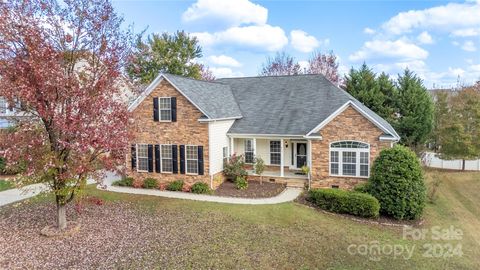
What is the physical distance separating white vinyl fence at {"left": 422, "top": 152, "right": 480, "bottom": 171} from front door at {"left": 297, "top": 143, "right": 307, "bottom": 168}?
12034mm

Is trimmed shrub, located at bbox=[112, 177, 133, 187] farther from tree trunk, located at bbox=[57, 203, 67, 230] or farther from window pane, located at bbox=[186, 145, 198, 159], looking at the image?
tree trunk, located at bbox=[57, 203, 67, 230]

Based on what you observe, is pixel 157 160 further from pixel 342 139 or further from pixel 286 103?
pixel 342 139

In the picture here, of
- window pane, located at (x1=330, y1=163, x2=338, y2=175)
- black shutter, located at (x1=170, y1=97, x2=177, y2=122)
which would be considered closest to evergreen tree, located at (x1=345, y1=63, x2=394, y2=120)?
window pane, located at (x1=330, y1=163, x2=338, y2=175)

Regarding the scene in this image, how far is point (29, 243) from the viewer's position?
10141 mm

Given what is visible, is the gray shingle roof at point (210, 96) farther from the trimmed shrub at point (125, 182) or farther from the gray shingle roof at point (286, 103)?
the trimmed shrub at point (125, 182)

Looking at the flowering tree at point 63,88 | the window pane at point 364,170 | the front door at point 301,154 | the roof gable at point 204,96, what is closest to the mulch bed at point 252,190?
the front door at point 301,154

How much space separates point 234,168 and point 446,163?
66.7 feet

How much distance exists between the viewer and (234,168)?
18.5 meters

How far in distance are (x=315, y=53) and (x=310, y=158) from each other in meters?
30.0

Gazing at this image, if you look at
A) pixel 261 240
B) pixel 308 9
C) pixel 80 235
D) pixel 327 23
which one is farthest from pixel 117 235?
pixel 327 23

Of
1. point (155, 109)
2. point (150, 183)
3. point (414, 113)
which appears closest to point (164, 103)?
point (155, 109)

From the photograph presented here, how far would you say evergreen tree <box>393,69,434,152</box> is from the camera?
26.1 metres

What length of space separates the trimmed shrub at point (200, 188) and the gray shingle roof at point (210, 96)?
12.0 ft

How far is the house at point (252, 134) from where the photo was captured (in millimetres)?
16578
